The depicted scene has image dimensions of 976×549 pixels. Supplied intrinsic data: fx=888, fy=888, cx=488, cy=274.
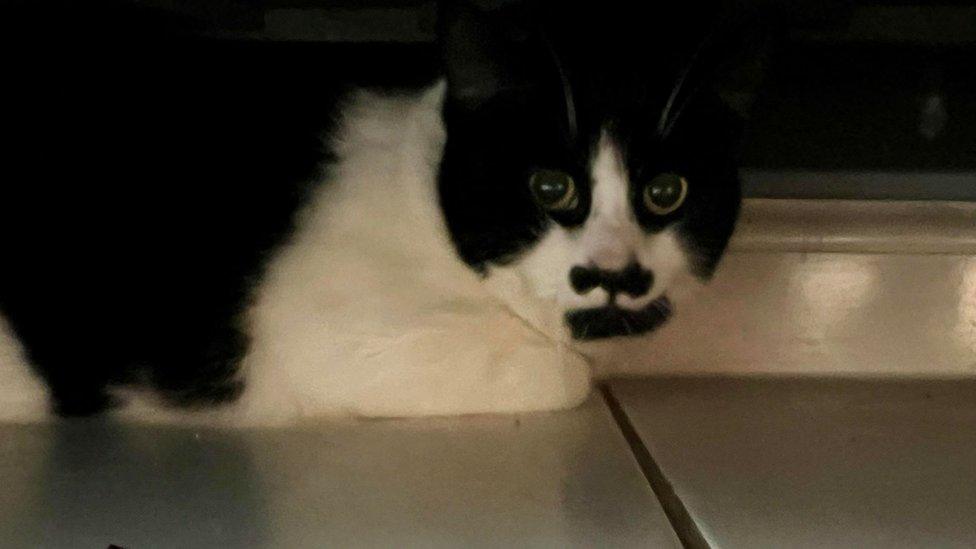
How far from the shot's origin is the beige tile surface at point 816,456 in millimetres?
737

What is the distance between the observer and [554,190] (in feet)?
2.75

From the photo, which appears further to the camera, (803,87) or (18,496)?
(803,87)

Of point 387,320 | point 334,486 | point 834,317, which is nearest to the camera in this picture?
point 334,486

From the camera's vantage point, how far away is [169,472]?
0.80 m

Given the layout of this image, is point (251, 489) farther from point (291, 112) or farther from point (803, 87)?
point (803, 87)

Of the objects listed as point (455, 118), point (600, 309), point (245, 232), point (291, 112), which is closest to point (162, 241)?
point (245, 232)

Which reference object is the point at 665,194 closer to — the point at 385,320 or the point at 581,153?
the point at 581,153

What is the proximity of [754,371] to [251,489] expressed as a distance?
0.68m

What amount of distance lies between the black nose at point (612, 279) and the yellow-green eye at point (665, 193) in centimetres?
7

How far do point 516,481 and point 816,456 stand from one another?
0.31 meters

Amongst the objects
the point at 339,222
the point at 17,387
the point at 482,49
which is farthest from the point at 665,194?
the point at 17,387

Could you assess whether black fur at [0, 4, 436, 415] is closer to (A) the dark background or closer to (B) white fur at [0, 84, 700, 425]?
(B) white fur at [0, 84, 700, 425]

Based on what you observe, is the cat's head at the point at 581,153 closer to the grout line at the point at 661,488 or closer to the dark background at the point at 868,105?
the grout line at the point at 661,488

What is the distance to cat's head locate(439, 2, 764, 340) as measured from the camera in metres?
0.83
